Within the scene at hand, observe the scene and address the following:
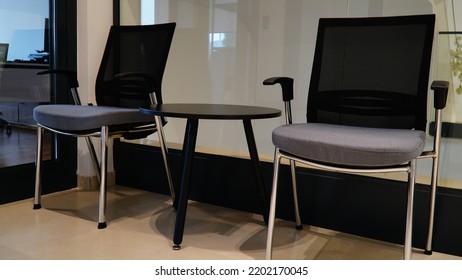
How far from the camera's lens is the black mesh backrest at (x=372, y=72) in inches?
67.6

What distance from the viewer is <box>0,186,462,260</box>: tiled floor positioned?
173cm

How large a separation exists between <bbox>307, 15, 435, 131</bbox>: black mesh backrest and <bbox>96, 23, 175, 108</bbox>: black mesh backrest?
2.77 feet

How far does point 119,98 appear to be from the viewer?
2.44 metres

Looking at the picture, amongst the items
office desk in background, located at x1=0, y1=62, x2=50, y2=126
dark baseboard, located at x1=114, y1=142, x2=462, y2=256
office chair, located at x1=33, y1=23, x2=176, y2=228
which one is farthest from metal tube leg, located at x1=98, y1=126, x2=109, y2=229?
office desk in background, located at x1=0, y1=62, x2=50, y2=126

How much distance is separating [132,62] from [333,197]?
1.32m

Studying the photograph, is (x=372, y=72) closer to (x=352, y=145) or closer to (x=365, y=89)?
(x=365, y=89)

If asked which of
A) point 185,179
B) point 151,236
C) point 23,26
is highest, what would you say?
point 23,26

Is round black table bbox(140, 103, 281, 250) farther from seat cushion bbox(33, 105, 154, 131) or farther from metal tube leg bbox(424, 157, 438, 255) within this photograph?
metal tube leg bbox(424, 157, 438, 255)

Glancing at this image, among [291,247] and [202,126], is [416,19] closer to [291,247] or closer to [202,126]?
[291,247]

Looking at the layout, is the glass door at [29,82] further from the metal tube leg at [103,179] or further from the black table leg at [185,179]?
the black table leg at [185,179]

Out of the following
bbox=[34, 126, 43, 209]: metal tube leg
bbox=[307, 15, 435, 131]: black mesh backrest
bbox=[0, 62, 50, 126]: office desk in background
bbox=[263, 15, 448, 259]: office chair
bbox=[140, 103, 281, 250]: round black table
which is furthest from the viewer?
bbox=[0, 62, 50, 126]: office desk in background

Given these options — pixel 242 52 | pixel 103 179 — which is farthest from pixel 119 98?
pixel 242 52

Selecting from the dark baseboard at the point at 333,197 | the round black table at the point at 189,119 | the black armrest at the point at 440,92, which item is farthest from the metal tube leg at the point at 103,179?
the black armrest at the point at 440,92

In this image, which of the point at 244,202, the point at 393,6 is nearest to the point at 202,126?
the point at 244,202
